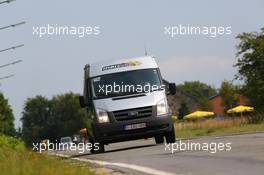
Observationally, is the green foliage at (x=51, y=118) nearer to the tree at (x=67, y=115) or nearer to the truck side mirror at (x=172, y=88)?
the tree at (x=67, y=115)

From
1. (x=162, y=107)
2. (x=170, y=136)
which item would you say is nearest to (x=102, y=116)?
(x=162, y=107)

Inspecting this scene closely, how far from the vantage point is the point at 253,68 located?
6869 centimetres

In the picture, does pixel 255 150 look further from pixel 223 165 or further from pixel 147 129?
pixel 147 129

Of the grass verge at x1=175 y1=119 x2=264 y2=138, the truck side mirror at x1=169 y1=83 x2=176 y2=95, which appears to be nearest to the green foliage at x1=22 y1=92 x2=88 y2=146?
the grass verge at x1=175 y1=119 x2=264 y2=138

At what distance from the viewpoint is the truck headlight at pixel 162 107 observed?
2311 cm

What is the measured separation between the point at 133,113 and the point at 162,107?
0.85 meters

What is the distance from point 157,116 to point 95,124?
5.83ft

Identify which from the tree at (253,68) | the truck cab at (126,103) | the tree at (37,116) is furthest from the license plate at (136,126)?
the tree at (37,116)

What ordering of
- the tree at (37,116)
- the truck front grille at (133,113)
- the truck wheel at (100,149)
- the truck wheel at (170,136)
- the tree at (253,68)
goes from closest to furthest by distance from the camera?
the truck front grille at (133,113)
the truck wheel at (170,136)
the truck wheel at (100,149)
the tree at (253,68)
the tree at (37,116)

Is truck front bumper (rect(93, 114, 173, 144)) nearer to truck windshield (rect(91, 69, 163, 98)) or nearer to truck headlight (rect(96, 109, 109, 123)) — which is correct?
truck headlight (rect(96, 109, 109, 123))

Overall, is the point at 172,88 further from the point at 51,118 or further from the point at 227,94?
the point at 51,118

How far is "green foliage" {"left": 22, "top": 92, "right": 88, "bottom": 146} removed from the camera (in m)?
172

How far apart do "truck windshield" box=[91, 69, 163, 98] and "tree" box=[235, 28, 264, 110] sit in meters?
42.1

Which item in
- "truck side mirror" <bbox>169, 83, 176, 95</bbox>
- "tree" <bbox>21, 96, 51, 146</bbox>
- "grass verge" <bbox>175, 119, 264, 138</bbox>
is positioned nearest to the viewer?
"truck side mirror" <bbox>169, 83, 176, 95</bbox>
